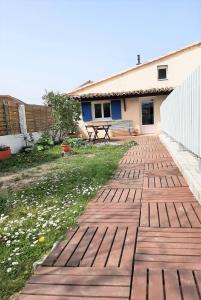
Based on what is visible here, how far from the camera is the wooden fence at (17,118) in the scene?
1187cm

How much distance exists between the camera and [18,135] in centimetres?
1266

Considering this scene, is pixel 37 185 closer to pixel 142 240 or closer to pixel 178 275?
pixel 142 240

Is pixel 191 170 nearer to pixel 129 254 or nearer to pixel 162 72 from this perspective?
pixel 129 254

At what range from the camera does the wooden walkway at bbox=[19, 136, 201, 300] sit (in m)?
2.04

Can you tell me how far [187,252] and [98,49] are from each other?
58.8ft

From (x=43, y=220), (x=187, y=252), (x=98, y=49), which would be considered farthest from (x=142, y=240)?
(x=98, y=49)

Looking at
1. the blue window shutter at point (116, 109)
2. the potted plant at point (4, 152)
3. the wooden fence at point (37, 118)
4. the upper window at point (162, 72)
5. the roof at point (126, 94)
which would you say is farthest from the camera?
the upper window at point (162, 72)

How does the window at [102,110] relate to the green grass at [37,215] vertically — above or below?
above

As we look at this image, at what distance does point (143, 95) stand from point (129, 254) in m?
15.7

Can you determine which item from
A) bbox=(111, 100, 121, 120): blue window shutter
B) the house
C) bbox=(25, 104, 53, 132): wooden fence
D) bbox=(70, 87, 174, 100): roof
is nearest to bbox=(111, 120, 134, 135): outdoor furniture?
the house

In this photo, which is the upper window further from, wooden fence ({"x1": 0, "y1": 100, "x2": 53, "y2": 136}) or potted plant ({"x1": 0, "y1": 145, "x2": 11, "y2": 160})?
potted plant ({"x1": 0, "y1": 145, "x2": 11, "y2": 160})

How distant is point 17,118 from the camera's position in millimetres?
13227

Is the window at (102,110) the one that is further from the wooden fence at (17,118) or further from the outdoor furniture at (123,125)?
the wooden fence at (17,118)

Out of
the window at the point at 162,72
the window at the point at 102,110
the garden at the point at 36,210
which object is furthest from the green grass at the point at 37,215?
the window at the point at 162,72
